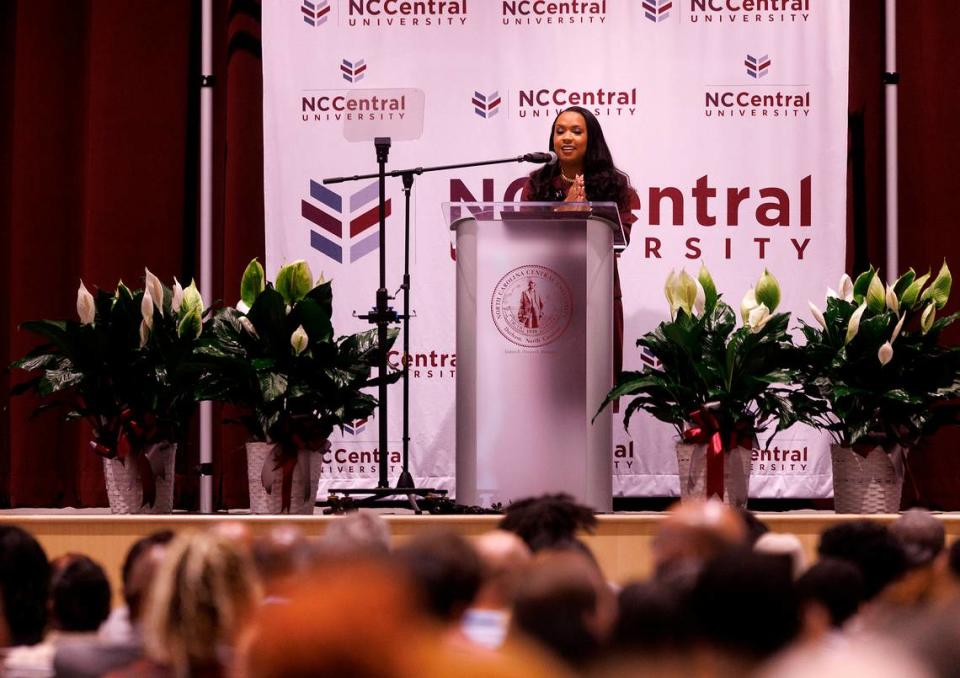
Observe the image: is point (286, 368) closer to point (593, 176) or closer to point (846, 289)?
point (593, 176)

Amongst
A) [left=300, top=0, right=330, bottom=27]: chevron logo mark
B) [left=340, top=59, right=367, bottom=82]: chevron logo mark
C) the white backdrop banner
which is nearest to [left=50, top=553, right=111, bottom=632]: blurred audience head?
the white backdrop banner

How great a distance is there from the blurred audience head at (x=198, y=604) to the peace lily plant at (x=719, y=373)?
2.53 metres

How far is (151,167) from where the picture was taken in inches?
233

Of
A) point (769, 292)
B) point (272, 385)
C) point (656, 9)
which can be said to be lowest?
point (272, 385)

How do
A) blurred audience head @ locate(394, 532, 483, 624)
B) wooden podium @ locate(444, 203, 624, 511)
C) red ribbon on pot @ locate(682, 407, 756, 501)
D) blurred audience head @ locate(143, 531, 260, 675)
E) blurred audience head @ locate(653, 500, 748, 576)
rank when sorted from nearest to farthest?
blurred audience head @ locate(143, 531, 260, 675), blurred audience head @ locate(394, 532, 483, 624), blurred audience head @ locate(653, 500, 748, 576), wooden podium @ locate(444, 203, 624, 511), red ribbon on pot @ locate(682, 407, 756, 501)

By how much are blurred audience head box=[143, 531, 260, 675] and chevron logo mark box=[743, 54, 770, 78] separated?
448 centimetres

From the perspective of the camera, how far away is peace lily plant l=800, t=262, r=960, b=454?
425 cm

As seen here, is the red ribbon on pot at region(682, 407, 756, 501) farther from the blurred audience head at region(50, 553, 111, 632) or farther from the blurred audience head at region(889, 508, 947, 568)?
the blurred audience head at region(50, 553, 111, 632)

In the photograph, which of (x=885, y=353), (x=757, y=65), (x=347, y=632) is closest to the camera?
(x=347, y=632)

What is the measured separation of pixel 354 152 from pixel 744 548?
4365 millimetres

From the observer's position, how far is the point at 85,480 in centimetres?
574

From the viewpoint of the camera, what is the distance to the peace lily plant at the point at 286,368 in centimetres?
429

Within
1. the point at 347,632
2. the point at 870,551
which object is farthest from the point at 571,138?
the point at 347,632

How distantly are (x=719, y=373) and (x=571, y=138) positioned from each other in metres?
1.19
